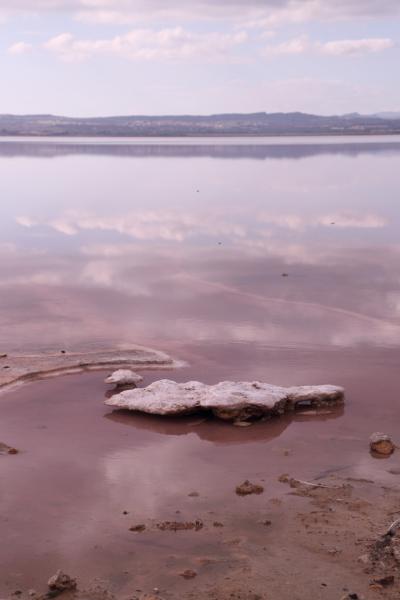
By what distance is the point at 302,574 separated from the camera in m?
6.87

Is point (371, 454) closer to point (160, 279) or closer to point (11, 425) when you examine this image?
point (11, 425)

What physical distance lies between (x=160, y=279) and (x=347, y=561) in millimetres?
12293

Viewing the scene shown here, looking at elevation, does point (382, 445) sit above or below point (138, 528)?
above

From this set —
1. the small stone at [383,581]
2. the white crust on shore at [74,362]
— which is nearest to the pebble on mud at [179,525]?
the small stone at [383,581]

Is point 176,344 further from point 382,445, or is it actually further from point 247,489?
point 247,489

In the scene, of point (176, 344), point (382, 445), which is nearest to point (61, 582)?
point (382, 445)

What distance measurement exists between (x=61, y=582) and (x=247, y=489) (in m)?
2.43

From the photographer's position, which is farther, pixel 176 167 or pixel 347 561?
pixel 176 167

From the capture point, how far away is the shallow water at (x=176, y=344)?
801 centimetres

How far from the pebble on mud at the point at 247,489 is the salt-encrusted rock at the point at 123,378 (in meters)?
3.39

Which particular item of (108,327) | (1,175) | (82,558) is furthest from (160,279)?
(1,175)

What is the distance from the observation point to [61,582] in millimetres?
6672

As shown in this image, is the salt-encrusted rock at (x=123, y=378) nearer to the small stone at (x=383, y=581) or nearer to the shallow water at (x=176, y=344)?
the shallow water at (x=176, y=344)

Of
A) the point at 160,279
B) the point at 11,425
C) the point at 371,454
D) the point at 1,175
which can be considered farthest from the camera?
the point at 1,175
